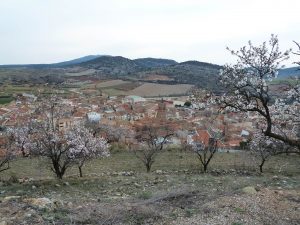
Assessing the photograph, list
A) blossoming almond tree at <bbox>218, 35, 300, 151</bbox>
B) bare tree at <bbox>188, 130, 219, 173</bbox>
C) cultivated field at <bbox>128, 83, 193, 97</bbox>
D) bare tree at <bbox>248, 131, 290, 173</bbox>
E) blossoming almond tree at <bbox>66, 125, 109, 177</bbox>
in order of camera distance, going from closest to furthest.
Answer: blossoming almond tree at <bbox>218, 35, 300, 151</bbox>
bare tree at <bbox>248, 131, 290, 173</bbox>
blossoming almond tree at <bbox>66, 125, 109, 177</bbox>
bare tree at <bbox>188, 130, 219, 173</bbox>
cultivated field at <bbox>128, 83, 193, 97</bbox>

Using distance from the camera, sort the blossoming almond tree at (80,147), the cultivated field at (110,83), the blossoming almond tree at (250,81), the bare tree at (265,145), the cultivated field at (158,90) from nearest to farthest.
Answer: the blossoming almond tree at (250,81)
the bare tree at (265,145)
the blossoming almond tree at (80,147)
the cultivated field at (158,90)
the cultivated field at (110,83)

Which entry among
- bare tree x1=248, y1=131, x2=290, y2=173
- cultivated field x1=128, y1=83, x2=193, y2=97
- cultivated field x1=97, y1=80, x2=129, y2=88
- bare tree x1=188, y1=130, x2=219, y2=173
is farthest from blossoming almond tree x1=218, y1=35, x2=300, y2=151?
cultivated field x1=97, y1=80, x2=129, y2=88

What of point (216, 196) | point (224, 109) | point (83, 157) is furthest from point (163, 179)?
point (224, 109)

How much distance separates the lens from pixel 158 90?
6491 inches

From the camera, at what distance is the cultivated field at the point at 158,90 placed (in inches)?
6075

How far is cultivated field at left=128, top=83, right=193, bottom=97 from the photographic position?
154300 mm

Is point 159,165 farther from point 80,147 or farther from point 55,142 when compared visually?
point 55,142

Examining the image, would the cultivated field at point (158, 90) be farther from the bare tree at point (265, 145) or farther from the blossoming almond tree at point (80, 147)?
the blossoming almond tree at point (80, 147)

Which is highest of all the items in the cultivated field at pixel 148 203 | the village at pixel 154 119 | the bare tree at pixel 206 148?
the cultivated field at pixel 148 203

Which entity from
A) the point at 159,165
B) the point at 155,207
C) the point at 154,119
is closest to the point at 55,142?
the point at 155,207

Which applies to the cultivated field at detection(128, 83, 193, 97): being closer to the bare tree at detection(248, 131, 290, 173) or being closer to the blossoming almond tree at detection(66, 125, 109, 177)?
the bare tree at detection(248, 131, 290, 173)

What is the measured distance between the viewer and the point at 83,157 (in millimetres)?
23266

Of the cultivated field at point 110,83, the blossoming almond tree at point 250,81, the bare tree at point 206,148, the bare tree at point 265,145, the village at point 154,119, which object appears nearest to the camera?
the blossoming almond tree at point 250,81

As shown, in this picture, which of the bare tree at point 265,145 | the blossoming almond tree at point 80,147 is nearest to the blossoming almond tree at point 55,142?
the blossoming almond tree at point 80,147
